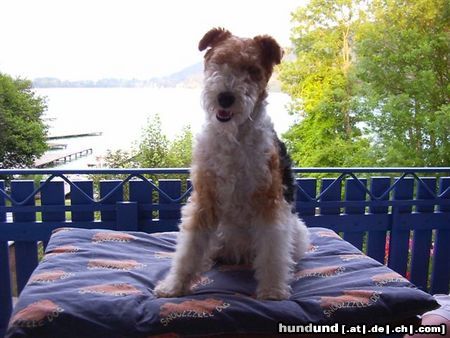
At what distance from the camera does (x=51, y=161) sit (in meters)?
2.92

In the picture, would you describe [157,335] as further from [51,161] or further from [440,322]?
[51,161]

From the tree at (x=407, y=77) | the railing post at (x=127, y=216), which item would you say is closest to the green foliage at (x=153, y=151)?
the railing post at (x=127, y=216)

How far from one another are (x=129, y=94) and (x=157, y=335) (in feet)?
8.50

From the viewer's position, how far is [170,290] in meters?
1.26

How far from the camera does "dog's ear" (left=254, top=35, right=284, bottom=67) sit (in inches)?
49.3

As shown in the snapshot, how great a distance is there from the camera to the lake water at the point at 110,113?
3.14m

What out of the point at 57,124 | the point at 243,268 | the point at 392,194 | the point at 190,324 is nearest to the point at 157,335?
the point at 190,324

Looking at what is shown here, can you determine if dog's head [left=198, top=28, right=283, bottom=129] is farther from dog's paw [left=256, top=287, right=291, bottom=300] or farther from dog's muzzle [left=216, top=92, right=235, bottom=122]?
dog's paw [left=256, top=287, right=291, bottom=300]

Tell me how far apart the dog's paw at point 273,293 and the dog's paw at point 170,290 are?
0.77 feet

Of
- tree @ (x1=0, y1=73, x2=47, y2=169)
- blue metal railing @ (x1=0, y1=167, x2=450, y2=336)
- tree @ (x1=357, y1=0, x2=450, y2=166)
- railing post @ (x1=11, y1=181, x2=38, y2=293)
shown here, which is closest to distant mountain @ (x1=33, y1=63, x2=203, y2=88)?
tree @ (x1=0, y1=73, x2=47, y2=169)

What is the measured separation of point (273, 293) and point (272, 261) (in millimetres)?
98

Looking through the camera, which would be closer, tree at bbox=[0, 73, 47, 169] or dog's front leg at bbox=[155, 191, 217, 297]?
dog's front leg at bbox=[155, 191, 217, 297]

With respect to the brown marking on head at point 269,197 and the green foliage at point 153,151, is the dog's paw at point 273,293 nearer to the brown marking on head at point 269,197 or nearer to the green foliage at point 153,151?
the brown marking on head at point 269,197

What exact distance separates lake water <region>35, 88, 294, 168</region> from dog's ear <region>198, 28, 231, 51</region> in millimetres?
1487
